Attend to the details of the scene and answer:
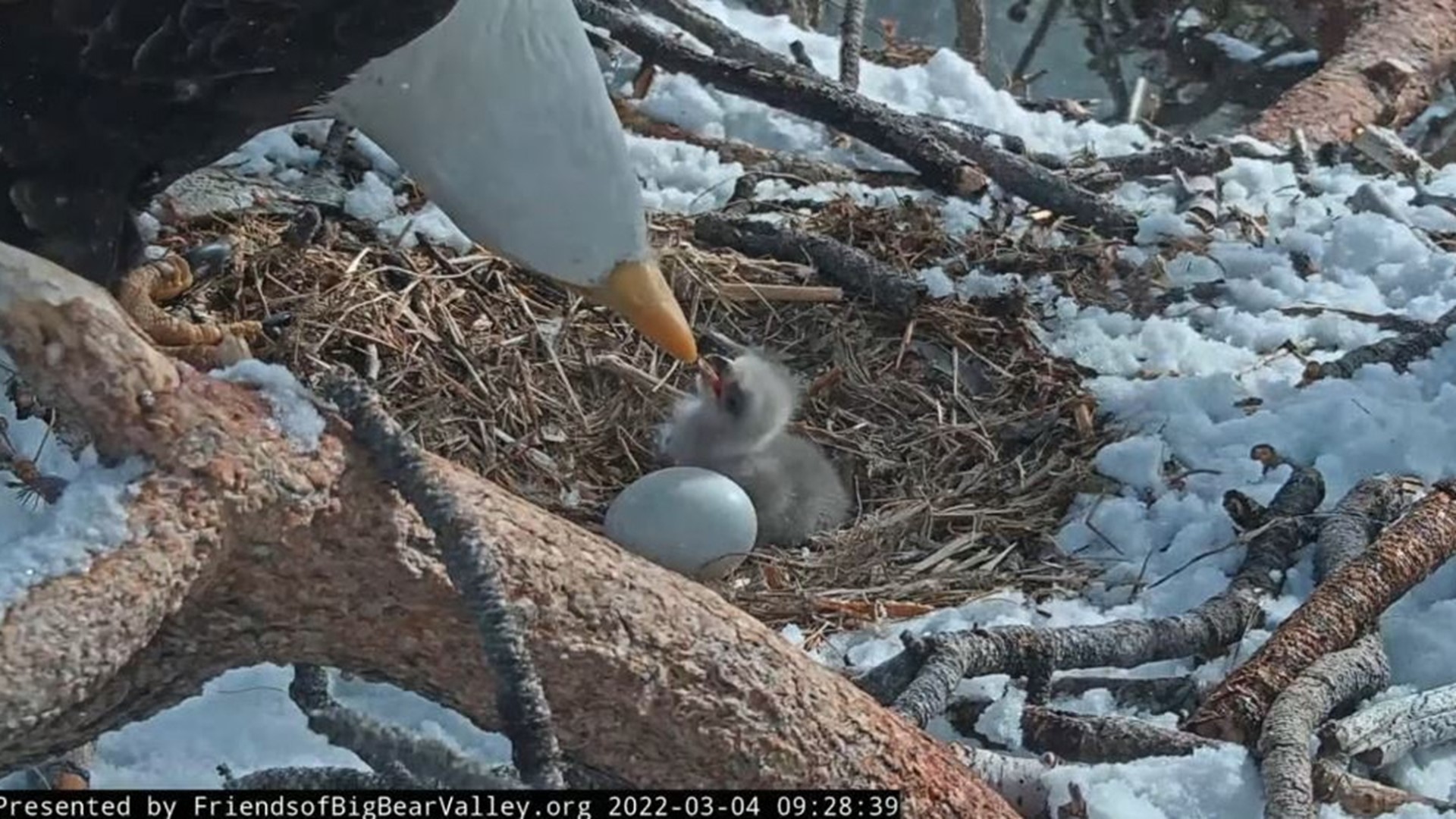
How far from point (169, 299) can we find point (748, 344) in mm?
1049

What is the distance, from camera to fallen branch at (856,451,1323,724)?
2248 mm

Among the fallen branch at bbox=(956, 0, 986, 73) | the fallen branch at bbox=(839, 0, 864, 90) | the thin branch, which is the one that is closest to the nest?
the fallen branch at bbox=(839, 0, 864, 90)

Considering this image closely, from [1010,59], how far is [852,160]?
9.58ft

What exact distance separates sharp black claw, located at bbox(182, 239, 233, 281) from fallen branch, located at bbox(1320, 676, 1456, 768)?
77.0 inches

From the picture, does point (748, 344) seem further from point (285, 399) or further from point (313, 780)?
point (285, 399)

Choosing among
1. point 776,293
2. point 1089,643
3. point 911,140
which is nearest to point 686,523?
point 1089,643

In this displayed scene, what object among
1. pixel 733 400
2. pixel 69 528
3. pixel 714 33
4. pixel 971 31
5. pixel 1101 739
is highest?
pixel 69 528

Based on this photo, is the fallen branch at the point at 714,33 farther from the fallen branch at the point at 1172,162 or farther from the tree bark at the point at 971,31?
the tree bark at the point at 971,31

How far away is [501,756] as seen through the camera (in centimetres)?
208

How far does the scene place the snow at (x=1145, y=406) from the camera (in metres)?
2.14

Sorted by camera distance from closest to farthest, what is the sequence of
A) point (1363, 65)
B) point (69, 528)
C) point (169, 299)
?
1. point (69, 528)
2. point (169, 299)
3. point (1363, 65)

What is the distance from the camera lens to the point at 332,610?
4.88 ft

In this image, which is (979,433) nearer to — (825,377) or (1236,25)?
(825,377)

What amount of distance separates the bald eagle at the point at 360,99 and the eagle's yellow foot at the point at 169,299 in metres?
0.21
